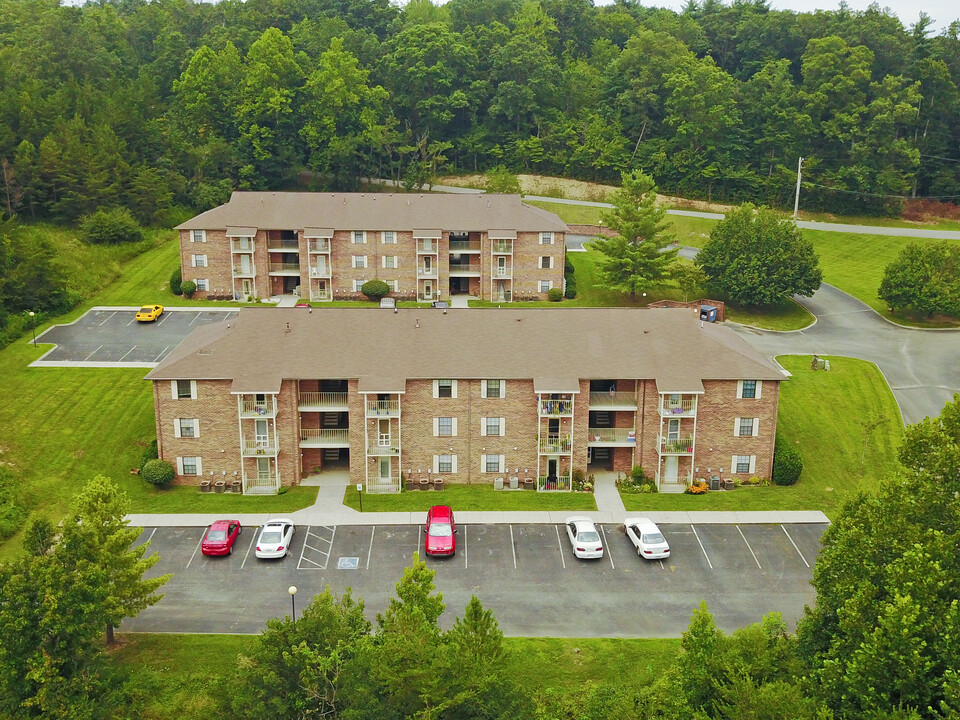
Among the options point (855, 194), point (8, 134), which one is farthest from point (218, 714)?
point (855, 194)

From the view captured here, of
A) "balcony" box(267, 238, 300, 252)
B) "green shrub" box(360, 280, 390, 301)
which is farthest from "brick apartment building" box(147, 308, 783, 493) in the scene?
"balcony" box(267, 238, 300, 252)

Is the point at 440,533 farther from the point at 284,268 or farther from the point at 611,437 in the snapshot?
the point at 284,268

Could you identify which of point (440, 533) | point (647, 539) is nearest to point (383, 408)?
point (440, 533)

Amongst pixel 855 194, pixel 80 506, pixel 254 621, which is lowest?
pixel 254 621

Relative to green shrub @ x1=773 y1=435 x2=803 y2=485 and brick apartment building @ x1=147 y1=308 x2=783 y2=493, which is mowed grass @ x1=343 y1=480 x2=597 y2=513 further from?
green shrub @ x1=773 y1=435 x2=803 y2=485

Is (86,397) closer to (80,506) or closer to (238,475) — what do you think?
(238,475)

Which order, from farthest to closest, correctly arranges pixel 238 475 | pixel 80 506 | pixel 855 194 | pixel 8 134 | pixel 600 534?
pixel 855 194, pixel 8 134, pixel 238 475, pixel 600 534, pixel 80 506
